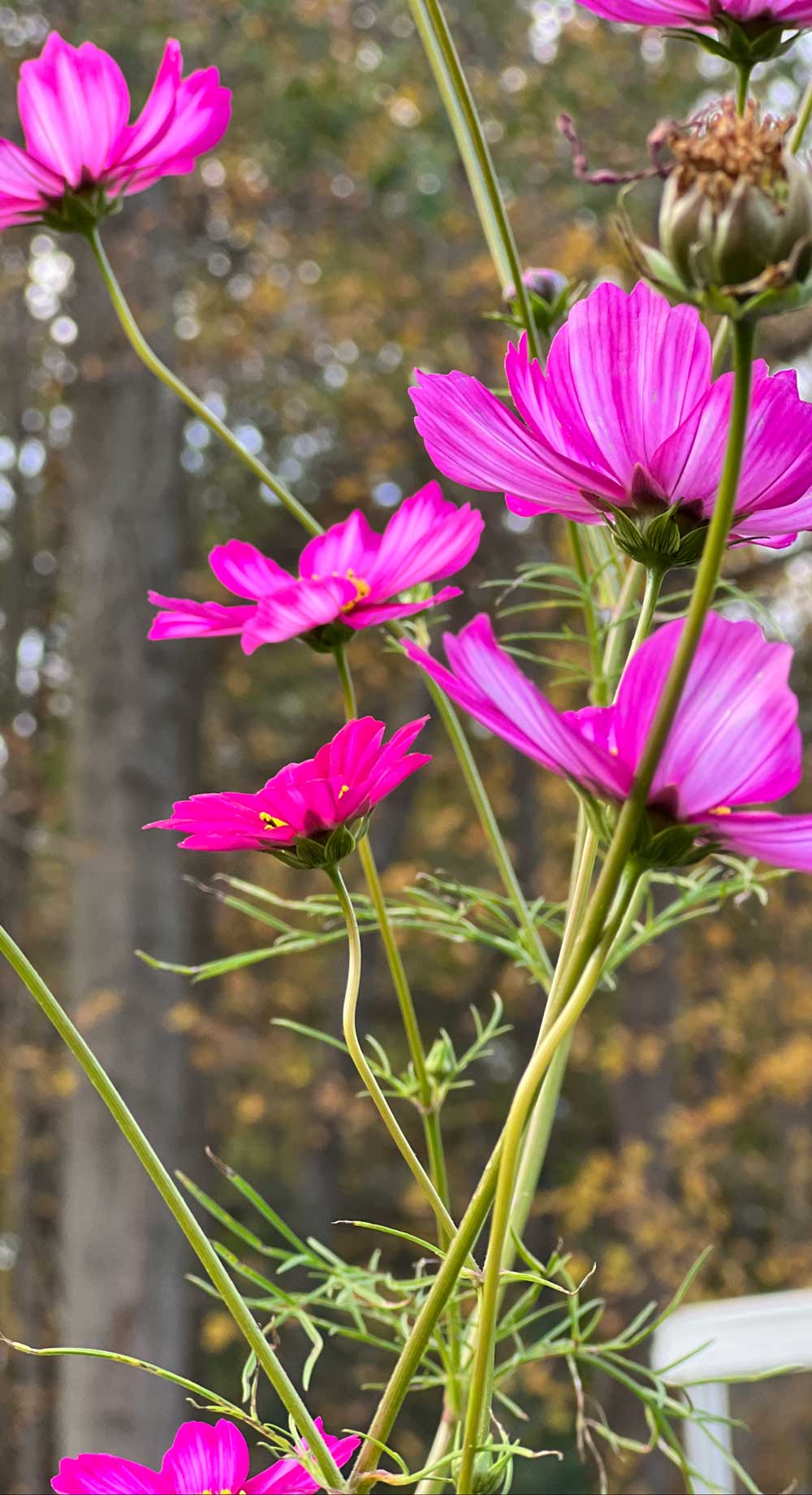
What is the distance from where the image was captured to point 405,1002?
1.12 ft

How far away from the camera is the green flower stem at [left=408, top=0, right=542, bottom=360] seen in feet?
1.04

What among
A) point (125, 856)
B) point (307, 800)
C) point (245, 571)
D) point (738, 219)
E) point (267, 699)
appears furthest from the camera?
point (267, 699)

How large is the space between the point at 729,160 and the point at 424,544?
169mm

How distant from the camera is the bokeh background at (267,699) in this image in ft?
9.85

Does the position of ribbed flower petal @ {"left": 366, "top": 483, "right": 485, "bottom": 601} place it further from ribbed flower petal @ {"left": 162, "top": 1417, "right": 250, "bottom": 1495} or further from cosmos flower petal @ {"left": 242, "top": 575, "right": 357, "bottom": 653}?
ribbed flower petal @ {"left": 162, "top": 1417, "right": 250, "bottom": 1495}

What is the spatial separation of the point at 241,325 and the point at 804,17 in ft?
12.3

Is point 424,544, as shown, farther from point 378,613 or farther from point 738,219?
point 738,219

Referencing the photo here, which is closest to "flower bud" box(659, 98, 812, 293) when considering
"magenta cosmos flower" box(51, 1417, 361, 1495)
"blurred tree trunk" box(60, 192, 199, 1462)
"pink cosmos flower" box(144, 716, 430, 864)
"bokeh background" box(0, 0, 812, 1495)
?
"pink cosmos flower" box(144, 716, 430, 864)

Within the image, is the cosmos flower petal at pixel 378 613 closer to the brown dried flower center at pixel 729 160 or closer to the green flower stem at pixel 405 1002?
the green flower stem at pixel 405 1002

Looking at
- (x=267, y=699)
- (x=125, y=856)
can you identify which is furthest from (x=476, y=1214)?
(x=267, y=699)

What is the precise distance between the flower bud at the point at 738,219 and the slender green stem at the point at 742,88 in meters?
0.06

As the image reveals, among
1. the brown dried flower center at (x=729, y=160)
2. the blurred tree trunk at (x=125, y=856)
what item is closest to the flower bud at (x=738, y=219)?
the brown dried flower center at (x=729, y=160)

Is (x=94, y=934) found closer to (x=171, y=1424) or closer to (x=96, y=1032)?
(x=96, y=1032)

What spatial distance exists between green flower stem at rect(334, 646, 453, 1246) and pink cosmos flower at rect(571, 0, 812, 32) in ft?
0.45
